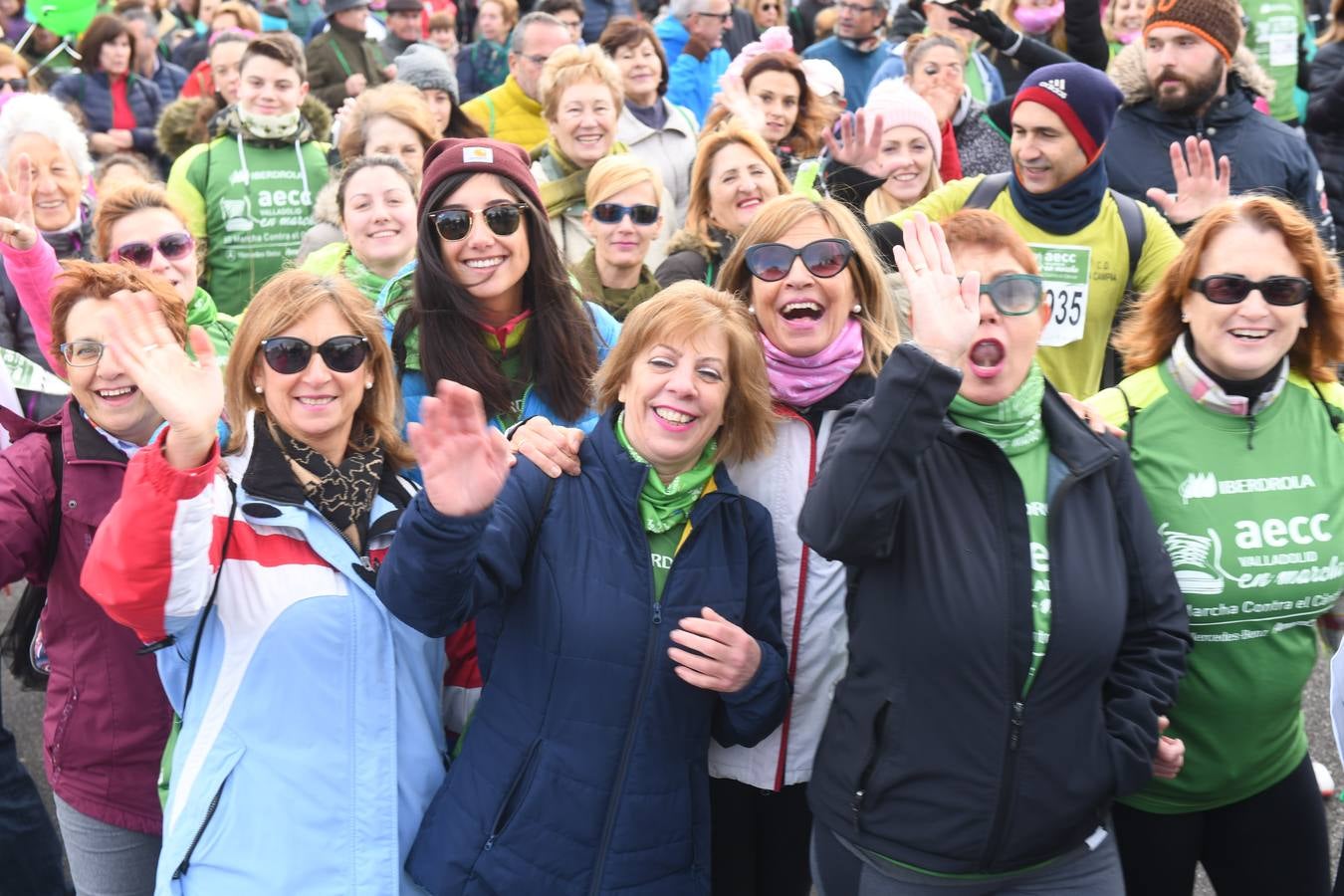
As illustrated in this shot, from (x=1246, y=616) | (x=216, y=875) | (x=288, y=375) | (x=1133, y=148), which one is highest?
(x=1133, y=148)

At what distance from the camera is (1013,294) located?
2.92m

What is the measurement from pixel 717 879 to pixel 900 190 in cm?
303

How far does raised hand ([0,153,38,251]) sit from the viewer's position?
4137mm

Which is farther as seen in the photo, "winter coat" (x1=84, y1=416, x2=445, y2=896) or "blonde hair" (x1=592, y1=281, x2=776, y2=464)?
"blonde hair" (x1=592, y1=281, x2=776, y2=464)

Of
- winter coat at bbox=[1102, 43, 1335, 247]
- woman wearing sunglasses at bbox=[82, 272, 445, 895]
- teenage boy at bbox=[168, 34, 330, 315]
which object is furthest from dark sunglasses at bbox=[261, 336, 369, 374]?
winter coat at bbox=[1102, 43, 1335, 247]

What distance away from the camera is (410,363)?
388 centimetres

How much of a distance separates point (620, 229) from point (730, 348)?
1886 millimetres

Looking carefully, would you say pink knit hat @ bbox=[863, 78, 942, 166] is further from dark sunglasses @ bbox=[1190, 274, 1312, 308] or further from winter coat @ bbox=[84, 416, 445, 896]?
winter coat @ bbox=[84, 416, 445, 896]

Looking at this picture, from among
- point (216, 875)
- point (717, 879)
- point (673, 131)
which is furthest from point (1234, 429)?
point (673, 131)

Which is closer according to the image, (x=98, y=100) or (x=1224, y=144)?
(x=1224, y=144)

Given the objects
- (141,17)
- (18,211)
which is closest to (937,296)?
(18,211)

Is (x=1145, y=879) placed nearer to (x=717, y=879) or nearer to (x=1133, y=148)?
(x=717, y=879)

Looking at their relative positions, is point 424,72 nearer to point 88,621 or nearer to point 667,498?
point 88,621

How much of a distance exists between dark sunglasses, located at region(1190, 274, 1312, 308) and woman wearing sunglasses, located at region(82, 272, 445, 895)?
200 centimetres
